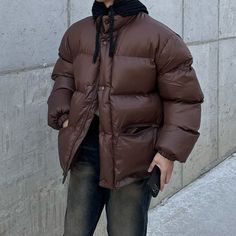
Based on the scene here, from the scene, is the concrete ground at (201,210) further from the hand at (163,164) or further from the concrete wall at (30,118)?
the hand at (163,164)

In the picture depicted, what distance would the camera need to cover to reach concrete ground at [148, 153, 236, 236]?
16.0ft

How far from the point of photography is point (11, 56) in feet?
11.5

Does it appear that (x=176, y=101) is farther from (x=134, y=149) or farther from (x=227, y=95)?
(x=227, y=95)

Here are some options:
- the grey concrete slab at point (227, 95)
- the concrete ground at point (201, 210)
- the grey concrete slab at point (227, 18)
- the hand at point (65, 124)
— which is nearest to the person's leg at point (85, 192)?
the hand at point (65, 124)

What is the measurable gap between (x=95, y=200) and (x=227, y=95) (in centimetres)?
369

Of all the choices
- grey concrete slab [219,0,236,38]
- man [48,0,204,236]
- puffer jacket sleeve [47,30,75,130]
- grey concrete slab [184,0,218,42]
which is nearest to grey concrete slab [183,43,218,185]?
grey concrete slab [184,0,218,42]

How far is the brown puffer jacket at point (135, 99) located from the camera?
9.34 feet

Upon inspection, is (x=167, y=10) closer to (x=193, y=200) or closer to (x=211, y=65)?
(x=211, y=65)

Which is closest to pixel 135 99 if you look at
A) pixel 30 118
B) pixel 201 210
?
pixel 30 118

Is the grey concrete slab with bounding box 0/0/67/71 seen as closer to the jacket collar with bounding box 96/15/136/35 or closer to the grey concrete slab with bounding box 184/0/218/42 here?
the jacket collar with bounding box 96/15/136/35

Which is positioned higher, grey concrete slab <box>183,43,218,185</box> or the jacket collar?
the jacket collar

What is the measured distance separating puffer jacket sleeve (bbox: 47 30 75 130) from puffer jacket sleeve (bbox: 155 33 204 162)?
0.47 metres

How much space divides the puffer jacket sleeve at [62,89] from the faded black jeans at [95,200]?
0.67 feet

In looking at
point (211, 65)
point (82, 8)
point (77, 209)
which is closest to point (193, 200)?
point (211, 65)
